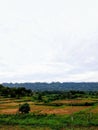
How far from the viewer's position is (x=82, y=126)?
33.2 meters

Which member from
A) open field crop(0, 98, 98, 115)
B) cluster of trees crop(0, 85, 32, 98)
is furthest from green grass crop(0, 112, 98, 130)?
cluster of trees crop(0, 85, 32, 98)

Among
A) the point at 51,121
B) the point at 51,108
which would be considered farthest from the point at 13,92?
the point at 51,121

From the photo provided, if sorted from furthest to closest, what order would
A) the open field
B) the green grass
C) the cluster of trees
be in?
the cluster of trees, the open field, the green grass

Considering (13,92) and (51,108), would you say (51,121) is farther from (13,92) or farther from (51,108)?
(13,92)

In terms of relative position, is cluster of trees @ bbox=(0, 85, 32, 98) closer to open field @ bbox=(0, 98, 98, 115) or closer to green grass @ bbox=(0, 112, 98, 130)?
open field @ bbox=(0, 98, 98, 115)

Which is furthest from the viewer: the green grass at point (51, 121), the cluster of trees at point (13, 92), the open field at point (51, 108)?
the cluster of trees at point (13, 92)

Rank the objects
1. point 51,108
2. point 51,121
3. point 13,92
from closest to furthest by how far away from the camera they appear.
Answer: point 51,121, point 51,108, point 13,92

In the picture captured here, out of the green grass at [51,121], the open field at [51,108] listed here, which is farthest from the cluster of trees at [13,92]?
the green grass at [51,121]

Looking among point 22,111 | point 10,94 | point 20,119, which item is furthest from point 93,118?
point 10,94

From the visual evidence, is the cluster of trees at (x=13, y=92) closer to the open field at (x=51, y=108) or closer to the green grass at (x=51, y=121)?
the open field at (x=51, y=108)

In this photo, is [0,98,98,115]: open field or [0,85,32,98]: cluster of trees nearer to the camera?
[0,98,98,115]: open field

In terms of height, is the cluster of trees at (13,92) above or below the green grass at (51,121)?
above

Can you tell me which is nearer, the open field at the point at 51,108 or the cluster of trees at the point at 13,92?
the open field at the point at 51,108

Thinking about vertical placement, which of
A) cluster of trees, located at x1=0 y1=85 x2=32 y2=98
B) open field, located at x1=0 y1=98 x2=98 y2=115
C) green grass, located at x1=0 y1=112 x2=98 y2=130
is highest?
cluster of trees, located at x1=0 y1=85 x2=32 y2=98
